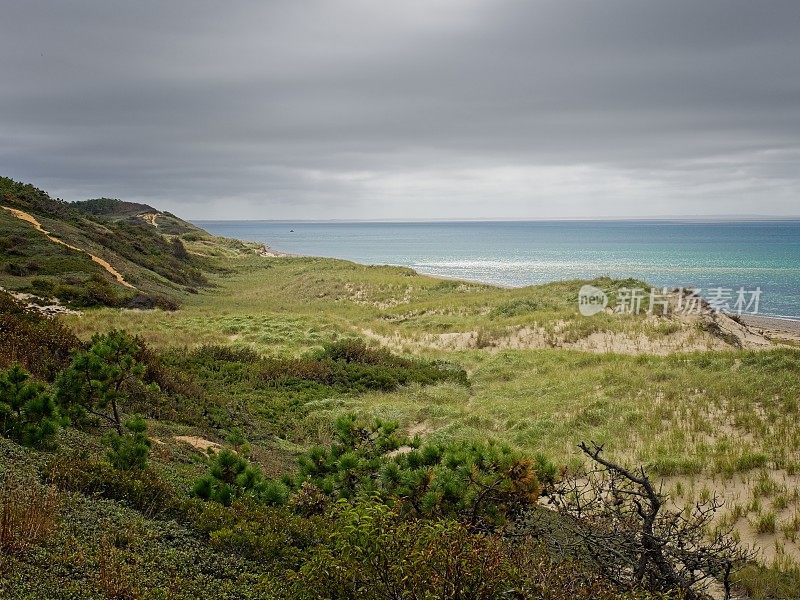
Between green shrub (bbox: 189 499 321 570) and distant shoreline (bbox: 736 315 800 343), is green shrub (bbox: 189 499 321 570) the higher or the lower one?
the lower one

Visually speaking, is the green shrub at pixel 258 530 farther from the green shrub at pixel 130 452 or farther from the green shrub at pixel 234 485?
the green shrub at pixel 130 452

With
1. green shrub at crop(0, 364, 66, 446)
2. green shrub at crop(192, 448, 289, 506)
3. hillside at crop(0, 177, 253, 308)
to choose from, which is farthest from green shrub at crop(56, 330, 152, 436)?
hillside at crop(0, 177, 253, 308)

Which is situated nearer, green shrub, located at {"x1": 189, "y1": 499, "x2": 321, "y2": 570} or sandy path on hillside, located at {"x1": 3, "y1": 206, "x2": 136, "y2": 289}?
green shrub, located at {"x1": 189, "y1": 499, "x2": 321, "y2": 570}

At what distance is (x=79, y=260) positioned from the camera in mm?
34062

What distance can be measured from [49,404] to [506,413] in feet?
34.6

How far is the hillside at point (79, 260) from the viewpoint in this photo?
93.4 feet

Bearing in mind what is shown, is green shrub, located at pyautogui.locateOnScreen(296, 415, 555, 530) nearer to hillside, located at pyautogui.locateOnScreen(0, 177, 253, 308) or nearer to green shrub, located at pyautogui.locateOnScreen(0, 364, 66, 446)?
green shrub, located at pyautogui.locateOnScreen(0, 364, 66, 446)

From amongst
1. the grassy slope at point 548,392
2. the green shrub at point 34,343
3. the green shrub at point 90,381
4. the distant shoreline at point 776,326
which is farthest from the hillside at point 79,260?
the distant shoreline at point 776,326

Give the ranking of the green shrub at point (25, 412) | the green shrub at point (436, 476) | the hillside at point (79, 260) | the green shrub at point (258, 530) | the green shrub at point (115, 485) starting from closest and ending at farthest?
1. the green shrub at point (258, 530)
2. the green shrub at point (115, 485)
3. the green shrub at point (436, 476)
4. the green shrub at point (25, 412)
5. the hillside at point (79, 260)

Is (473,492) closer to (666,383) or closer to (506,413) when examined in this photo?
(506,413)

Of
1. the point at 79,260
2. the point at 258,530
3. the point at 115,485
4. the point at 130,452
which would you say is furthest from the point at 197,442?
the point at 79,260

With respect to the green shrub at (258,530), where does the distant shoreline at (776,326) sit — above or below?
above

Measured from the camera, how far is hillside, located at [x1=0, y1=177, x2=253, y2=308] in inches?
1120

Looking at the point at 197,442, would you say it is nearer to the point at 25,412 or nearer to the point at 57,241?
the point at 25,412
